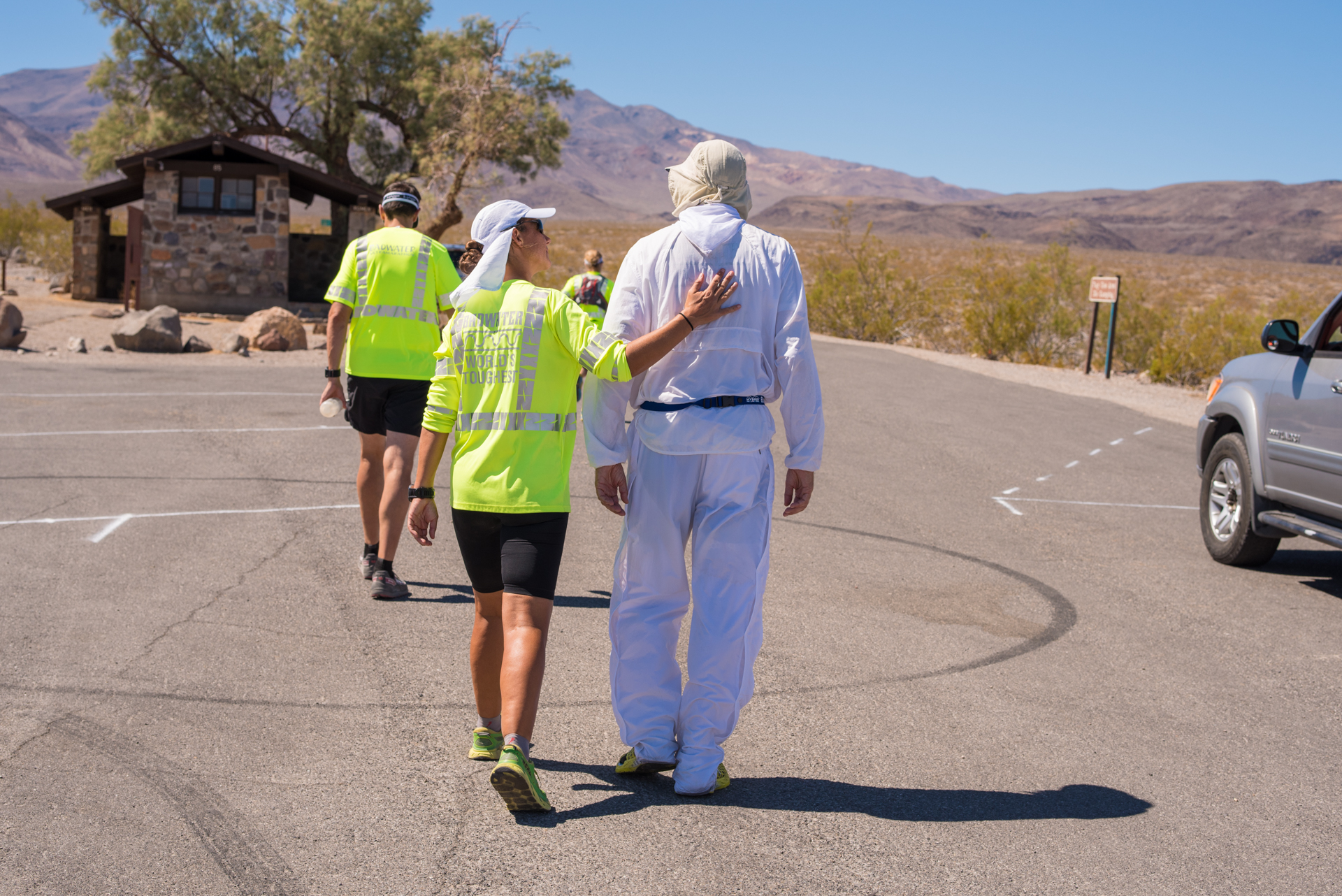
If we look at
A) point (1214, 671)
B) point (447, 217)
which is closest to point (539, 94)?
point (447, 217)

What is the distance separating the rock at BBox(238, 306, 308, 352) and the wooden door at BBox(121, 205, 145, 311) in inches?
192

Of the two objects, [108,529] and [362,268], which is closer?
[362,268]

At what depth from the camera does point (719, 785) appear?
3758 millimetres

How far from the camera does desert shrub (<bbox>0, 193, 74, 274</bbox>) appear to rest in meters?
37.9

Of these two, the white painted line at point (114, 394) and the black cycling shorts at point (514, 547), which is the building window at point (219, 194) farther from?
the black cycling shorts at point (514, 547)

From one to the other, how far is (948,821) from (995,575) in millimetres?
3554

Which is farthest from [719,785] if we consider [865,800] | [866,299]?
[866,299]

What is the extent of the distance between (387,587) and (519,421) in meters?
2.57

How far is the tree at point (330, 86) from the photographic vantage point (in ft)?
106

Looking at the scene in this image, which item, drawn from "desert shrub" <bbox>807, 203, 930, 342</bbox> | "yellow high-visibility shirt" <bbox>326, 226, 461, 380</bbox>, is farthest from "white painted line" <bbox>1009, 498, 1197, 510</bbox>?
"desert shrub" <bbox>807, 203, 930, 342</bbox>

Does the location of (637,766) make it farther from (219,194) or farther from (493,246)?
(219,194)

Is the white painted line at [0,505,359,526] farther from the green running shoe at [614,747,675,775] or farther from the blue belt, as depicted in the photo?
the blue belt

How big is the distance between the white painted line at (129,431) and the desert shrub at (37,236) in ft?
101

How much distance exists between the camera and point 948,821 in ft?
11.8
